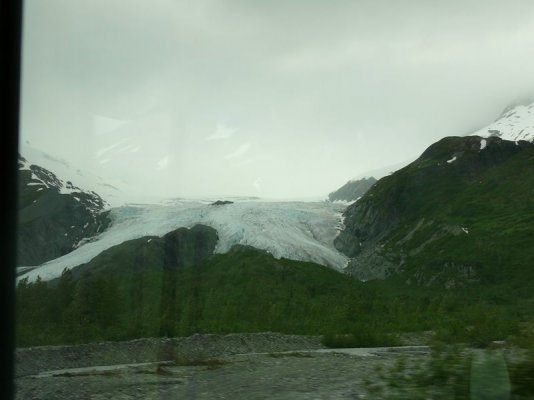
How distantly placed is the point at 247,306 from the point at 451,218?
147ft

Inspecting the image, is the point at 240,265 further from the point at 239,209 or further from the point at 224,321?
the point at 224,321

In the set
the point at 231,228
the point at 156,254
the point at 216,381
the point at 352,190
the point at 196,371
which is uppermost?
the point at 352,190

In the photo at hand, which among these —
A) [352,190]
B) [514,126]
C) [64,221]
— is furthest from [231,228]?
[514,126]

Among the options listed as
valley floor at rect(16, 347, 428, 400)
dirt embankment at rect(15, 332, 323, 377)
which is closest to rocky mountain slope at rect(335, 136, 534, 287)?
dirt embankment at rect(15, 332, 323, 377)

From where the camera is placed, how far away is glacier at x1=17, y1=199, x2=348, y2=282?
60406 millimetres

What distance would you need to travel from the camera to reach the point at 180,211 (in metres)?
65.2

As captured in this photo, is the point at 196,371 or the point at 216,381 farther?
the point at 196,371

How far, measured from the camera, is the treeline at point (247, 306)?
28.0m

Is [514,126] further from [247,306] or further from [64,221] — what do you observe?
[247,306]

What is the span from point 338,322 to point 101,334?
54.1 feet

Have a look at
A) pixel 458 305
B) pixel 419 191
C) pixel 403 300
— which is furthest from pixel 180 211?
pixel 419 191

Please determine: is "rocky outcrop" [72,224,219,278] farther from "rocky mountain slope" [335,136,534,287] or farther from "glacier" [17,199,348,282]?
"rocky mountain slope" [335,136,534,287]

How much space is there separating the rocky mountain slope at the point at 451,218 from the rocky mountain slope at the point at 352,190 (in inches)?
499

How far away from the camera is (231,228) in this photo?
223ft
